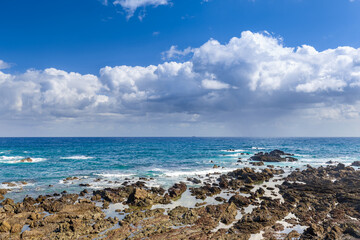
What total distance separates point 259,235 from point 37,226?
18838 mm

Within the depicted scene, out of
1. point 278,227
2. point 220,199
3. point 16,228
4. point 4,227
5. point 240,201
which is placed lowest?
point 220,199

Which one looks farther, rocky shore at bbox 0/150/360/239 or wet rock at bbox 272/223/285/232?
wet rock at bbox 272/223/285/232

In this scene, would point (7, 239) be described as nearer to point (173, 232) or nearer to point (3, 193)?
point (173, 232)

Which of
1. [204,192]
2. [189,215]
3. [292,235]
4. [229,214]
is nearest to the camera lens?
[292,235]

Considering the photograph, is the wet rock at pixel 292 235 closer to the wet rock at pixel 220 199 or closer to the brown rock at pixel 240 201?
the brown rock at pixel 240 201

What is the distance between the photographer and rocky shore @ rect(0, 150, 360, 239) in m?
17.1

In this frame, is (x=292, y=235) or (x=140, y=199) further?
(x=140, y=199)

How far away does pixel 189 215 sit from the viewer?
20.6 metres

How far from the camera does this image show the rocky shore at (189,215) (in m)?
17.1

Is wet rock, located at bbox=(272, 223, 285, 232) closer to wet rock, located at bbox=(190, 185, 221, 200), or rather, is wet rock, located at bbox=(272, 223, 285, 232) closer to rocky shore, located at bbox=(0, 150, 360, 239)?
rocky shore, located at bbox=(0, 150, 360, 239)

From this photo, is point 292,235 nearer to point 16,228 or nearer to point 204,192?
point 204,192

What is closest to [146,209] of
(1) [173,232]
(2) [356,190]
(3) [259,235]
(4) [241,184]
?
(1) [173,232]

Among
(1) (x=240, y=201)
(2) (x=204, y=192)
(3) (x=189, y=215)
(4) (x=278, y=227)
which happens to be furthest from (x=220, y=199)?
(4) (x=278, y=227)

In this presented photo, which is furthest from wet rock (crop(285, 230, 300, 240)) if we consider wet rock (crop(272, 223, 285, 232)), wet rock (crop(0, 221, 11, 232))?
wet rock (crop(0, 221, 11, 232))
